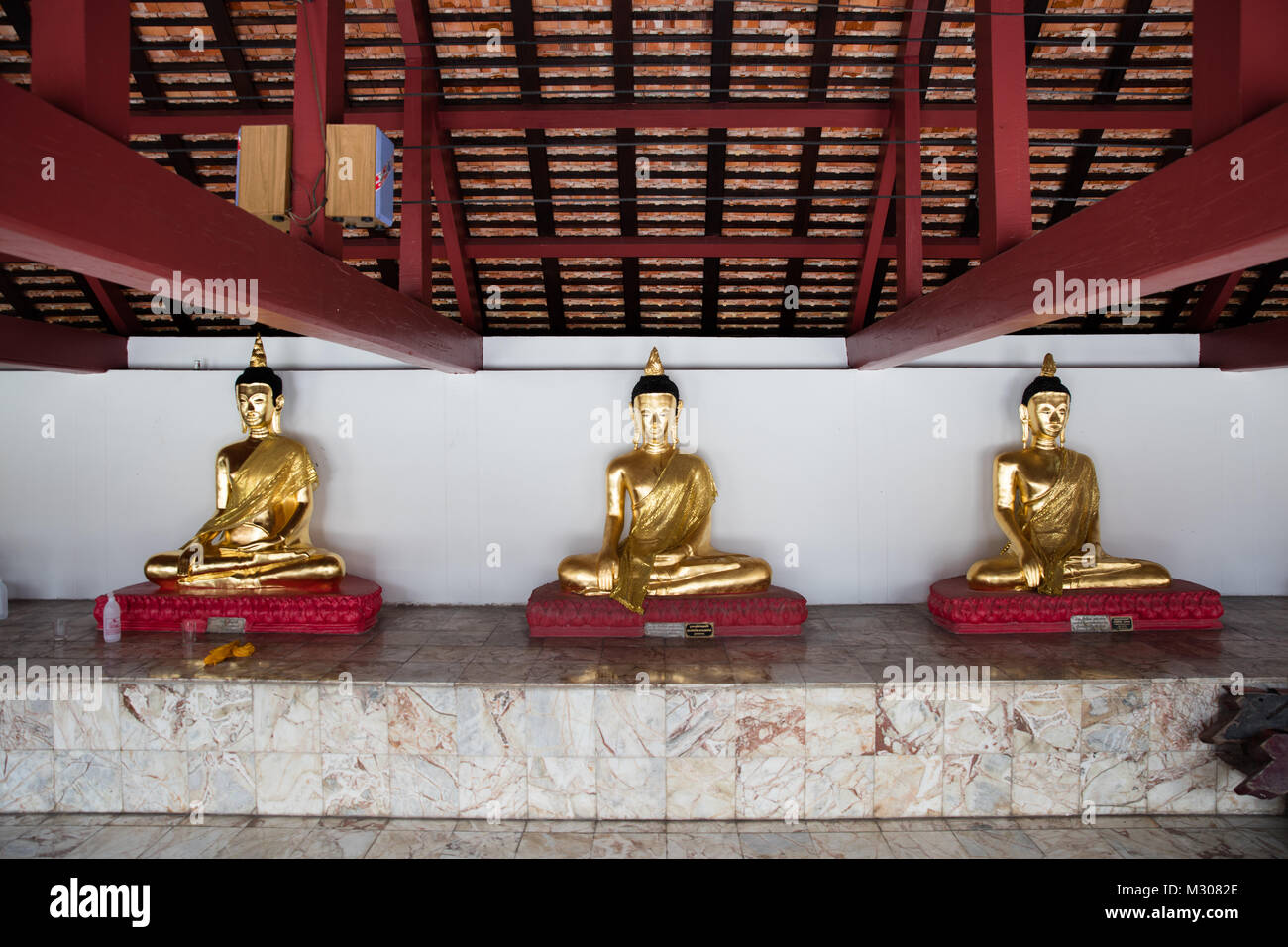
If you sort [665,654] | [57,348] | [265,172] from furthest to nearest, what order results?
[57,348] < [665,654] < [265,172]

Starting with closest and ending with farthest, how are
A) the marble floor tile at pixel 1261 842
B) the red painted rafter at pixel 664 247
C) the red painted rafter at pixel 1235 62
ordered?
the red painted rafter at pixel 1235 62, the marble floor tile at pixel 1261 842, the red painted rafter at pixel 664 247

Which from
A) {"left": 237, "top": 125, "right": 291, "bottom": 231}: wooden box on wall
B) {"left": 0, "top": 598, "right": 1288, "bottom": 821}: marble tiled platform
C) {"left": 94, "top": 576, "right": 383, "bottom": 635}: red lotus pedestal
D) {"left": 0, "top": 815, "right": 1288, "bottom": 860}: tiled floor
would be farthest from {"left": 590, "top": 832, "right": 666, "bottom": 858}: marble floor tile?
{"left": 237, "top": 125, "right": 291, "bottom": 231}: wooden box on wall

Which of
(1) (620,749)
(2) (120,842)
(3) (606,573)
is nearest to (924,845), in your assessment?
(1) (620,749)

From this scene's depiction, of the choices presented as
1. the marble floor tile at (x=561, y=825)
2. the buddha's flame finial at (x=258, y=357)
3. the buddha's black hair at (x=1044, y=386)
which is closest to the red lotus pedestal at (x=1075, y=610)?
the buddha's black hair at (x=1044, y=386)

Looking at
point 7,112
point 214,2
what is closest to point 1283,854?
point 7,112

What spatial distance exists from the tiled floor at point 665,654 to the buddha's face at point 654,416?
5.19 feet

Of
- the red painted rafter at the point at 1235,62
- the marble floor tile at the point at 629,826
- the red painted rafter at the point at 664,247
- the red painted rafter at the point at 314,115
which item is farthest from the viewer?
the red painted rafter at the point at 664,247

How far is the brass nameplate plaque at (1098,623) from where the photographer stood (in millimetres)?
4793

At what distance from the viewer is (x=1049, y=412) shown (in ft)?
17.6

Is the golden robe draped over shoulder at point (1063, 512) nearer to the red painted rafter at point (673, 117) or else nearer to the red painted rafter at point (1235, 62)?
the red painted rafter at point (673, 117)

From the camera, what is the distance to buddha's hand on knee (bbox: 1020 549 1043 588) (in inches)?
194

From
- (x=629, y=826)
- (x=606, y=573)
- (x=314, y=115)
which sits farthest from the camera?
(x=606, y=573)

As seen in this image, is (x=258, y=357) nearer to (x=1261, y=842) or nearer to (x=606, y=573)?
(x=606, y=573)

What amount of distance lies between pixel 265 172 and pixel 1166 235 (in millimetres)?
3491
